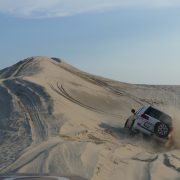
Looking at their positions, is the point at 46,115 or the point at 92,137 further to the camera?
the point at 46,115

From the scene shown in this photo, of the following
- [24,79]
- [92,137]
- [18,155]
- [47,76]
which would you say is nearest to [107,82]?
[47,76]

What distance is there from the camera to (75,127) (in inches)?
821

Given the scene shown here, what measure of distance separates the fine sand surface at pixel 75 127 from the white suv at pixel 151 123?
1.12 feet

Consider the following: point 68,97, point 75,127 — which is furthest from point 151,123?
point 68,97

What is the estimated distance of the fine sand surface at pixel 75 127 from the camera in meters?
13.6

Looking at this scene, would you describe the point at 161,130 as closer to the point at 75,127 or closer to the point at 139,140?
the point at 139,140

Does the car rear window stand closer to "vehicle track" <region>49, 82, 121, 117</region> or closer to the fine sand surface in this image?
the fine sand surface

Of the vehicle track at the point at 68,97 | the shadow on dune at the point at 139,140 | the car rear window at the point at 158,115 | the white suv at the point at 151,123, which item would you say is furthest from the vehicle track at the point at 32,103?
the car rear window at the point at 158,115

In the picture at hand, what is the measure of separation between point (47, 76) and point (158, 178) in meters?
21.1

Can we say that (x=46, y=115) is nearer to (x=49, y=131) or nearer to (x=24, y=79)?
(x=49, y=131)

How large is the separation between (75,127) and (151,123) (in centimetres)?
295

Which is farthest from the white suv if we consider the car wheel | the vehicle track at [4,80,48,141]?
the vehicle track at [4,80,48,141]

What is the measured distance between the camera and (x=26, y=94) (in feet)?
86.3

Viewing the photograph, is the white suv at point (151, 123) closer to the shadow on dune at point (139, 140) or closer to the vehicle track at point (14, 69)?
the shadow on dune at point (139, 140)
